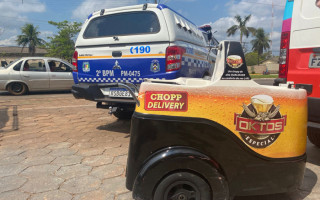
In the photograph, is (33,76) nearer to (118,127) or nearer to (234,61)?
(118,127)

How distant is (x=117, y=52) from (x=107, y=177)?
1965 millimetres

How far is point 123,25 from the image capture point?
3.70 m

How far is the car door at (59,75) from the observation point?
884 centimetres

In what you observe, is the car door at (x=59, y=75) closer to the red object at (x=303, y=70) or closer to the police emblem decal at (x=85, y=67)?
the police emblem decal at (x=85, y=67)

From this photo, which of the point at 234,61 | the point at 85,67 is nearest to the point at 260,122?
the point at 234,61

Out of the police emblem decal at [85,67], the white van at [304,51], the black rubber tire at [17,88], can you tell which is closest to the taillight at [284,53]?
the white van at [304,51]

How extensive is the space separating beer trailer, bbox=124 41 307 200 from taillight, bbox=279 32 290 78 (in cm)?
124

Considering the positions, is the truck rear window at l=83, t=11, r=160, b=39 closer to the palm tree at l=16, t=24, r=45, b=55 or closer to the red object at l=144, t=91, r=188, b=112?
the red object at l=144, t=91, r=188, b=112

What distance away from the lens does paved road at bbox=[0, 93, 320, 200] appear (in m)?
2.10

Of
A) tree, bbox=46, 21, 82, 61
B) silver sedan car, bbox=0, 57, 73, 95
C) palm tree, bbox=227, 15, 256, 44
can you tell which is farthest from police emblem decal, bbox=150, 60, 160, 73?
palm tree, bbox=227, 15, 256, 44

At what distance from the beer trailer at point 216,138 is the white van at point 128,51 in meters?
1.56

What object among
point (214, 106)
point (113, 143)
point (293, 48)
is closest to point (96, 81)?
point (113, 143)

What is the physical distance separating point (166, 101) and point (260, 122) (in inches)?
28.8

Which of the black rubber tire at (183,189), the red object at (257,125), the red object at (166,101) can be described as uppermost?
the red object at (166,101)
